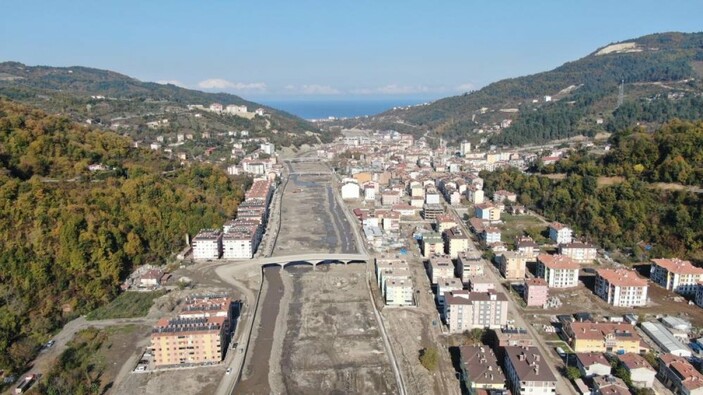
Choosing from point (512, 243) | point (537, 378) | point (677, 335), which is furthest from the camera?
point (512, 243)

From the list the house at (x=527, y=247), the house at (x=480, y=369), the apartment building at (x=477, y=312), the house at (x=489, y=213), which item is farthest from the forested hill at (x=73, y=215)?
the house at (x=527, y=247)

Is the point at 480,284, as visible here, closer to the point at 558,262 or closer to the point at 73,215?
the point at 558,262

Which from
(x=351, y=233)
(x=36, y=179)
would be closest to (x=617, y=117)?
(x=351, y=233)

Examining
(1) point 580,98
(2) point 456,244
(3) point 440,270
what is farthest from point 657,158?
(1) point 580,98

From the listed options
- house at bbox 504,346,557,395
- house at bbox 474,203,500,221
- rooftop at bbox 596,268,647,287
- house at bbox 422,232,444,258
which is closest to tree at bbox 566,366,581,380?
house at bbox 504,346,557,395

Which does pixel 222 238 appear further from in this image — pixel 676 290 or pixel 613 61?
pixel 613 61

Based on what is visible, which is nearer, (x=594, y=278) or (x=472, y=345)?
(x=472, y=345)

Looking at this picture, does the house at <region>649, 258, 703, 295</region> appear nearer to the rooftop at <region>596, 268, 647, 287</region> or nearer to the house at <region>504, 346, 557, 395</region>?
the rooftop at <region>596, 268, 647, 287</region>
